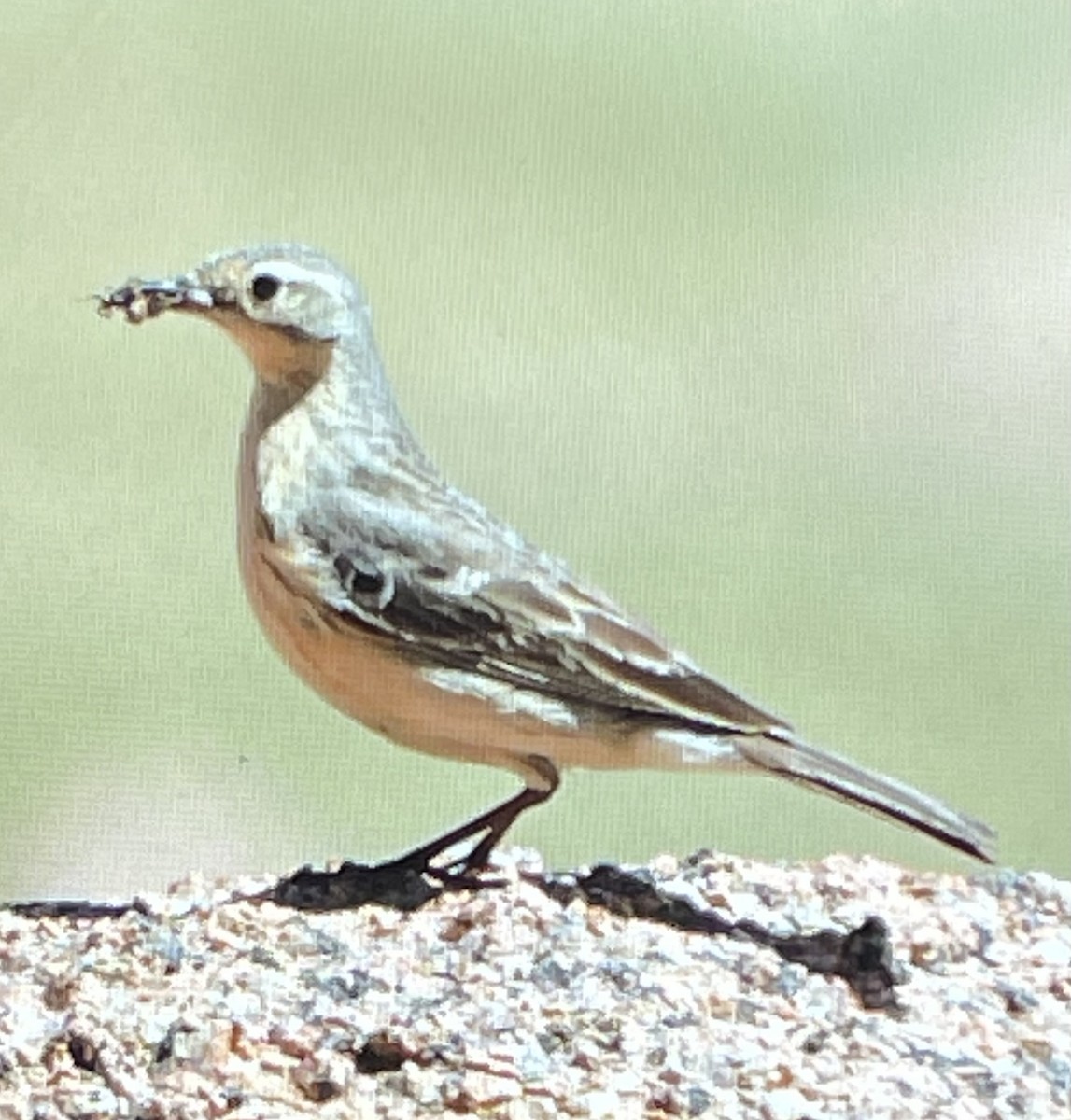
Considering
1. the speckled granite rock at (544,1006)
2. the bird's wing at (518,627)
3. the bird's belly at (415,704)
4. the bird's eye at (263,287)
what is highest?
the bird's eye at (263,287)

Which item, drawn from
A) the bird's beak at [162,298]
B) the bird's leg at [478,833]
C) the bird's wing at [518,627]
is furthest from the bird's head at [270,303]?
the bird's leg at [478,833]

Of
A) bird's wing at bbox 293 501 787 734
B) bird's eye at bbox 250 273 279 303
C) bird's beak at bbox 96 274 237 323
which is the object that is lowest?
bird's wing at bbox 293 501 787 734

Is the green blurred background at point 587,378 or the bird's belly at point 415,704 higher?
the green blurred background at point 587,378

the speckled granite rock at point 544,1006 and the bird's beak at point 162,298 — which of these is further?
the bird's beak at point 162,298

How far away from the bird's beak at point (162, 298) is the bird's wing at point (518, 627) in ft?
0.58

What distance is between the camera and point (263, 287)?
1.23 meters

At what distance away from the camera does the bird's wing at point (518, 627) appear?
3.93 ft

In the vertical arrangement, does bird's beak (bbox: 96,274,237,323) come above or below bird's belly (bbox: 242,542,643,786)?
above

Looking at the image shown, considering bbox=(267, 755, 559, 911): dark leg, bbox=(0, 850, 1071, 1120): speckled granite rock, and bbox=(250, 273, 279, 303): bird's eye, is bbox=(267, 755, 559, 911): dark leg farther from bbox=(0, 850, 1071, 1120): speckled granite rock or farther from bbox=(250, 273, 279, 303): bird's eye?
bbox=(250, 273, 279, 303): bird's eye

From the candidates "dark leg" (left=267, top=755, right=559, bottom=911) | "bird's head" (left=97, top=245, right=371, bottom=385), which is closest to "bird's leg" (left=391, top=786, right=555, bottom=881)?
"dark leg" (left=267, top=755, right=559, bottom=911)

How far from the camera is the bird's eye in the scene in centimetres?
123

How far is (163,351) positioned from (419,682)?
281mm

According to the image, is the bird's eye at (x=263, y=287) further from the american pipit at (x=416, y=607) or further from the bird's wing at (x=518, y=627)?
the bird's wing at (x=518, y=627)

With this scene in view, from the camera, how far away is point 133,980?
1.12m
